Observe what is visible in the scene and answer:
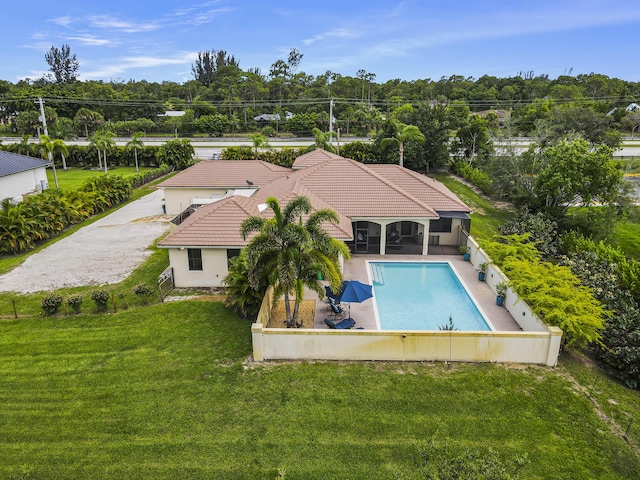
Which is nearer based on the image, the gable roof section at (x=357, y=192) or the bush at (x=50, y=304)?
the bush at (x=50, y=304)

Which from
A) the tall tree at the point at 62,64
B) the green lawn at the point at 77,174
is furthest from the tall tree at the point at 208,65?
the green lawn at the point at 77,174

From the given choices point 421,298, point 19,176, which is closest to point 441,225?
point 421,298

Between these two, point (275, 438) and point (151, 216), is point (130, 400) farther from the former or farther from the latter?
point (151, 216)

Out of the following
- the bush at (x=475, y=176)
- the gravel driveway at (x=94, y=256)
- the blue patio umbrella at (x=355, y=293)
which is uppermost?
the bush at (x=475, y=176)

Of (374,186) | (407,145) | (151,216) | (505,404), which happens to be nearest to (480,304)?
(505,404)

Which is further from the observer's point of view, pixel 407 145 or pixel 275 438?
pixel 407 145

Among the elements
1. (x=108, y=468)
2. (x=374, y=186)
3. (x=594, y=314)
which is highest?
(x=374, y=186)

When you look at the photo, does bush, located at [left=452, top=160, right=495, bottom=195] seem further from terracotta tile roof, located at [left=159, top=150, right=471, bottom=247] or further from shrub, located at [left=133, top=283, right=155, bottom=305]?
shrub, located at [left=133, top=283, right=155, bottom=305]

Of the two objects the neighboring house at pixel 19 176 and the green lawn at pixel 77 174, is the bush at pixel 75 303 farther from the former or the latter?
the green lawn at pixel 77 174

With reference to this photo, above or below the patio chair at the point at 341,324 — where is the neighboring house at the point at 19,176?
above
